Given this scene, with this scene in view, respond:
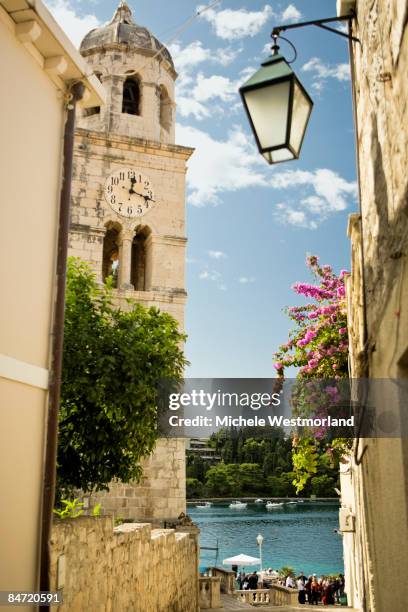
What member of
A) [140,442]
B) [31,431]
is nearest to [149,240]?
[140,442]

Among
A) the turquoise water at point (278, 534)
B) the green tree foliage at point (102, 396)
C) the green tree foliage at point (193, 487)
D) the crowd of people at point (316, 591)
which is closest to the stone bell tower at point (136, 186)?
the crowd of people at point (316, 591)

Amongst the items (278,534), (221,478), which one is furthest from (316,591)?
(278,534)

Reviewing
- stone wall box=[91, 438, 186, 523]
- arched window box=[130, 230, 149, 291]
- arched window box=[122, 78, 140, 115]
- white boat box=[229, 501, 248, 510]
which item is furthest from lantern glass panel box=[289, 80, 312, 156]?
white boat box=[229, 501, 248, 510]

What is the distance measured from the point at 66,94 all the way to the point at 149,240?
44.9ft

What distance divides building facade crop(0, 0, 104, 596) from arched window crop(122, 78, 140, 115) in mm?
15986

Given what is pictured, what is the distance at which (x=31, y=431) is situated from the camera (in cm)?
520

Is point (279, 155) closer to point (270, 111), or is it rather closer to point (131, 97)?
point (270, 111)

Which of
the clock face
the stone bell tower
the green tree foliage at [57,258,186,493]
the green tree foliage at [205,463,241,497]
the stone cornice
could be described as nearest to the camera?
the green tree foliage at [57,258,186,493]

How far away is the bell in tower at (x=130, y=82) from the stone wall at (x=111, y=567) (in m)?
14.9

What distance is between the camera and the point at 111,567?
627 centimetres

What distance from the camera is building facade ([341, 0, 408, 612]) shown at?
3348 mm

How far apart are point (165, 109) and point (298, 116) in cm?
1952

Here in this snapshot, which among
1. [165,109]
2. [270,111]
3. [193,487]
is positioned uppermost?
[165,109]

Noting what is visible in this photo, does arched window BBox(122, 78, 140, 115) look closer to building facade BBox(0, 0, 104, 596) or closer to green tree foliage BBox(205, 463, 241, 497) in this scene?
building facade BBox(0, 0, 104, 596)
